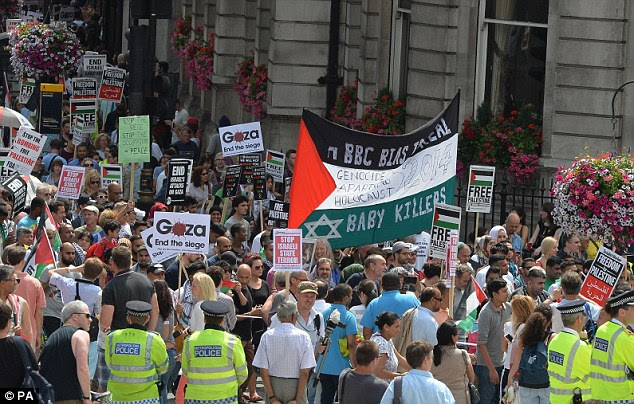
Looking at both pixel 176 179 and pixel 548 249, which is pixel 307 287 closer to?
pixel 548 249

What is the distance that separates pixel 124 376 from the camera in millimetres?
13688

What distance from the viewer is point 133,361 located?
1367 cm

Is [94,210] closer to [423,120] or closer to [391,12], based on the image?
[423,120]

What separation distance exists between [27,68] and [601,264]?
2115 cm

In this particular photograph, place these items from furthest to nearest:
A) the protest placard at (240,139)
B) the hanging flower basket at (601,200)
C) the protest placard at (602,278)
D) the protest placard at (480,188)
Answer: the protest placard at (240,139) < the protest placard at (480,188) < the hanging flower basket at (601,200) < the protest placard at (602,278)

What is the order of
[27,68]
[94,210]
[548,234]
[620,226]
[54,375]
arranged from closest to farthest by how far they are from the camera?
[54,375] < [620,226] < [94,210] < [548,234] < [27,68]

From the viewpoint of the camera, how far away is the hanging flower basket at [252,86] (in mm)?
33062

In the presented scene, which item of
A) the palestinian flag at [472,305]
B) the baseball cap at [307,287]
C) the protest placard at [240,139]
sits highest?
the protest placard at [240,139]

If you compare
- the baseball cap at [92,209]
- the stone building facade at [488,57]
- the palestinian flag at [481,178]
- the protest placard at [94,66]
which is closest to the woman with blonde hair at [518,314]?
the palestinian flag at [481,178]

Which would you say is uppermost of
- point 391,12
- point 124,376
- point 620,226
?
point 391,12

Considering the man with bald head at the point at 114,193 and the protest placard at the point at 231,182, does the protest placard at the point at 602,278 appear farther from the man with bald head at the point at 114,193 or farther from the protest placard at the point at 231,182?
the man with bald head at the point at 114,193

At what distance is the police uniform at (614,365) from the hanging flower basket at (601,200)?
16.3 feet

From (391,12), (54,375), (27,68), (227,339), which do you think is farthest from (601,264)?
(27,68)

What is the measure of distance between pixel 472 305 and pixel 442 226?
1105 millimetres
